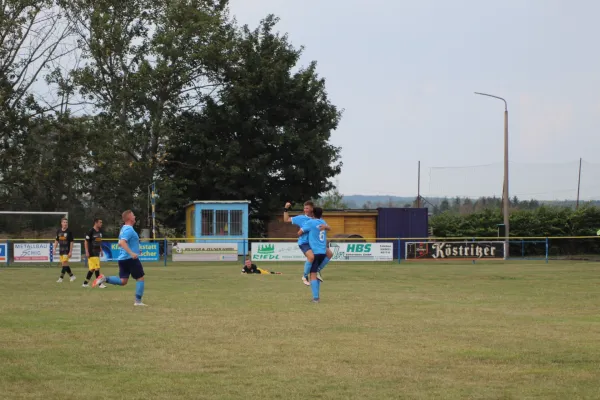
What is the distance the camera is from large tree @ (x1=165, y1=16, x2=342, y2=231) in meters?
55.6

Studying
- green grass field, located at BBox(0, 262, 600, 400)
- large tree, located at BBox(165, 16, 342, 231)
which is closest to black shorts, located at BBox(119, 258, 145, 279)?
green grass field, located at BBox(0, 262, 600, 400)

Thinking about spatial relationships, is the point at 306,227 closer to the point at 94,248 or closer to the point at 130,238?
the point at 130,238

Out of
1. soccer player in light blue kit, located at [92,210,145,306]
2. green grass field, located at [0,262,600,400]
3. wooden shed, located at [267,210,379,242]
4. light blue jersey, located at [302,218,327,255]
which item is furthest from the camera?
wooden shed, located at [267,210,379,242]

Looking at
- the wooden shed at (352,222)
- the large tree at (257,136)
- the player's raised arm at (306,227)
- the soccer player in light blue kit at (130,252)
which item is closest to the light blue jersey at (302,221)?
the player's raised arm at (306,227)

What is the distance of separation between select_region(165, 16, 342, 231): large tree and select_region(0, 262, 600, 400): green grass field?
36.5 metres

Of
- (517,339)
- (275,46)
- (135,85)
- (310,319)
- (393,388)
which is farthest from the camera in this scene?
(275,46)

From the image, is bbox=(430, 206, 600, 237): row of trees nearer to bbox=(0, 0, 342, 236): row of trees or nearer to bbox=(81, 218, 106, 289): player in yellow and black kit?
bbox=(0, 0, 342, 236): row of trees

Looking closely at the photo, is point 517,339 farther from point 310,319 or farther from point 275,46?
point 275,46

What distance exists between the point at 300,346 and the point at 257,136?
47.3 metres

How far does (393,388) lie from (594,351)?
3.36m

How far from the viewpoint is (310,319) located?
521 inches

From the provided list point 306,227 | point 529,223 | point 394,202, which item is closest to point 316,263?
point 306,227

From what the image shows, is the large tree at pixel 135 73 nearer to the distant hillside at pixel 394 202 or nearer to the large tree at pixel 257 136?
the large tree at pixel 257 136

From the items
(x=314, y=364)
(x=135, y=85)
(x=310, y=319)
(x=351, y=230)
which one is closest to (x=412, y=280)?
(x=310, y=319)
